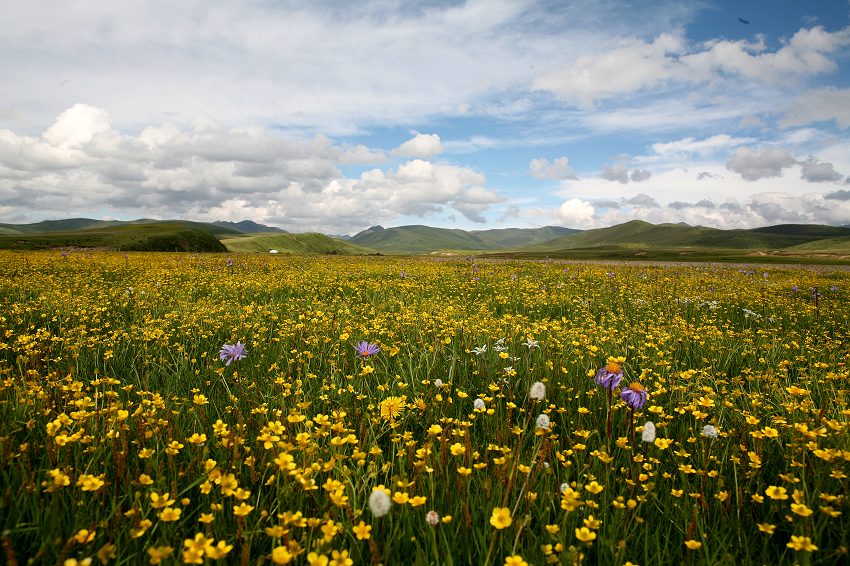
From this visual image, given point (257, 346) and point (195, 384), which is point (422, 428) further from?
point (257, 346)

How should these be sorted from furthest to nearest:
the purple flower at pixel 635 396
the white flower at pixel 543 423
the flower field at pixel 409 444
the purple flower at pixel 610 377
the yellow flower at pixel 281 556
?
the purple flower at pixel 610 377
the purple flower at pixel 635 396
the white flower at pixel 543 423
the flower field at pixel 409 444
the yellow flower at pixel 281 556

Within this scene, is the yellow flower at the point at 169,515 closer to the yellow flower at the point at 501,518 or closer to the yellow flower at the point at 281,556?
the yellow flower at the point at 281,556

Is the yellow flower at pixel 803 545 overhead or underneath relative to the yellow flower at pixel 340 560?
overhead

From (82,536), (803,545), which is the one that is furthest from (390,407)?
(803,545)

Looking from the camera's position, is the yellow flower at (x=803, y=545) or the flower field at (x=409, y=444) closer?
the yellow flower at (x=803, y=545)

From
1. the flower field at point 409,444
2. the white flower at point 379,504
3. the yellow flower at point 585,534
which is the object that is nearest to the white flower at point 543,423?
the flower field at point 409,444

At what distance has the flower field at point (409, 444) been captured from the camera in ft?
6.97

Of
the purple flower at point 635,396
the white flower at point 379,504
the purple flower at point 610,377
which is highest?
the purple flower at point 610,377

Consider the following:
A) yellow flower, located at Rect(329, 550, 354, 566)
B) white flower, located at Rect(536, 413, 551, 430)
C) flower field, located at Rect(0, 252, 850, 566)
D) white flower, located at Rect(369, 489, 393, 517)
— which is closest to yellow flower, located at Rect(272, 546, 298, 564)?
flower field, located at Rect(0, 252, 850, 566)

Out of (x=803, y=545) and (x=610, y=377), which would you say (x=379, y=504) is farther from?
(x=610, y=377)

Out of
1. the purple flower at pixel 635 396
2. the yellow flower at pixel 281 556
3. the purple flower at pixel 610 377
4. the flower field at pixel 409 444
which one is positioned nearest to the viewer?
the yellow flower at pixel 281 556

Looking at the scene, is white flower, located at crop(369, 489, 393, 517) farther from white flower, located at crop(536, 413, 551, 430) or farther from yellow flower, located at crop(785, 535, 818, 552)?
yellow flower, located at crop(785, 535, 818, 552)

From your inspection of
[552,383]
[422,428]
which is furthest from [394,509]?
[552,383]

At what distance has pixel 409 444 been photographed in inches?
110
